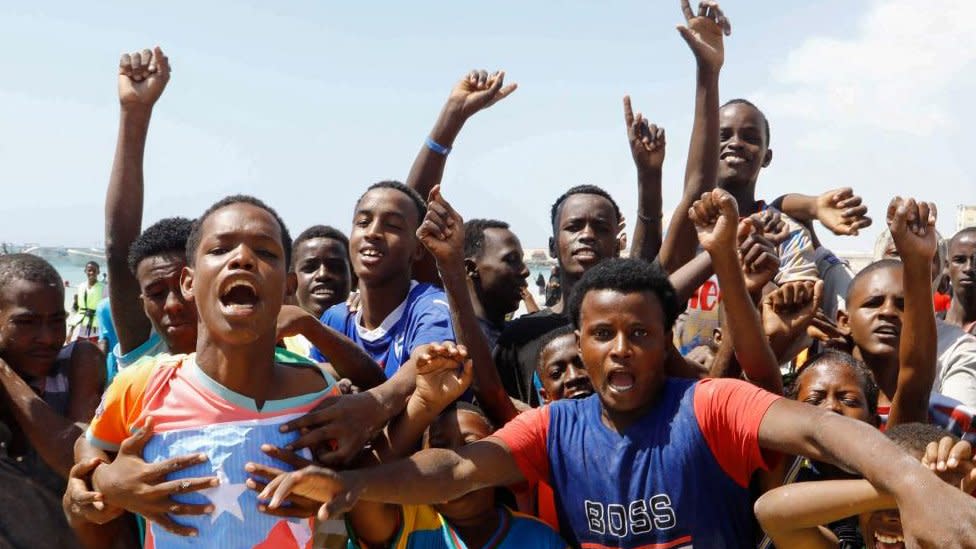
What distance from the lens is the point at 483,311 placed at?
15.8 feet

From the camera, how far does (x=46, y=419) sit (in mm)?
2959

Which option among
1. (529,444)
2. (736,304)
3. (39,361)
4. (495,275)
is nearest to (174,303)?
(39,361)

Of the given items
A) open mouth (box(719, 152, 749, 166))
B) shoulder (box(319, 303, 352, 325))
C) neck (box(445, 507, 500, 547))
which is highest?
open mouth (box(719, 152, 749, 166))

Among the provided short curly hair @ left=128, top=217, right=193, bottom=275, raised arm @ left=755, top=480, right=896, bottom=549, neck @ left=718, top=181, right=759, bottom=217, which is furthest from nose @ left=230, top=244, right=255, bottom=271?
neck @ left=718, top=181, right=759, bottom=217

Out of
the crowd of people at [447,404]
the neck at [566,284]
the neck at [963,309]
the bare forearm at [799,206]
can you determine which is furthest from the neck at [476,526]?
the neck at [963,309]

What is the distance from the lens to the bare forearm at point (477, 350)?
130 inches

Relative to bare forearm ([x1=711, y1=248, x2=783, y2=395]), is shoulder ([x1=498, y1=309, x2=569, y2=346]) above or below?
below

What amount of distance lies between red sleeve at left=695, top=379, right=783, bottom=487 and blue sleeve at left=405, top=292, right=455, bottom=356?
44.3 inches

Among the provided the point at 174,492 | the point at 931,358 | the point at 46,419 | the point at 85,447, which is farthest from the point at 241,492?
the point at 931,358

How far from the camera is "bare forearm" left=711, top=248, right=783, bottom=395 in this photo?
2.92m

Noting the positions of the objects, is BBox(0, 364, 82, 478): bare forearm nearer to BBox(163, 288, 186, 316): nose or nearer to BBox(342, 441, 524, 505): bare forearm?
BBox(163, 288, 186, 316): nose

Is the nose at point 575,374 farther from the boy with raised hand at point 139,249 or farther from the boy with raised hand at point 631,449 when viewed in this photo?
the boy with raised hand at point 139,249

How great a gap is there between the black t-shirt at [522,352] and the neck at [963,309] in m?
2.20

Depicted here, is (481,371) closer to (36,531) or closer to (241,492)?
(241,492)
